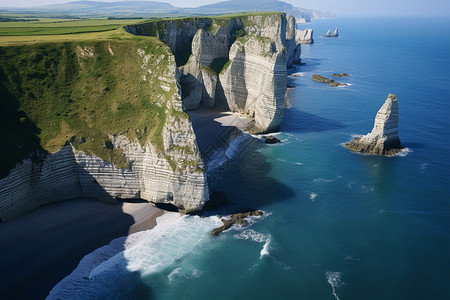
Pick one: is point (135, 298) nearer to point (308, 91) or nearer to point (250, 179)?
point (250, 179)

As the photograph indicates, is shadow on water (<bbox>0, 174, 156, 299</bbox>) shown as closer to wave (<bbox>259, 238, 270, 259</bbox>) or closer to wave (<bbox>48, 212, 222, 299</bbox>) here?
wave (<bbox>48, 212, 222, 299</bbox>)

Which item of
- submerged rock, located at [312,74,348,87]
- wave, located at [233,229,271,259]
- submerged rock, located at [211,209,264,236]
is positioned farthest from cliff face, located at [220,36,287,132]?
submerged rock, located at [312,74,348,87]

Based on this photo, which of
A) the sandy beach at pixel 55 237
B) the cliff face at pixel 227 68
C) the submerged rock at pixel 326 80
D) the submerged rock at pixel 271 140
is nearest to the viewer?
the sandy beach at pixel 55 237

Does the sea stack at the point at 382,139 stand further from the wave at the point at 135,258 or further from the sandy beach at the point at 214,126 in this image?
the wave at the point at 135,258

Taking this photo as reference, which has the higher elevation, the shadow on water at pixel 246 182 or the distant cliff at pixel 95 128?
the distant cliff at pixel 95 128

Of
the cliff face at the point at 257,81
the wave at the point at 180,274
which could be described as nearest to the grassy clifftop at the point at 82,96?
the wave at the point at 180,274
